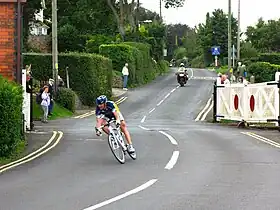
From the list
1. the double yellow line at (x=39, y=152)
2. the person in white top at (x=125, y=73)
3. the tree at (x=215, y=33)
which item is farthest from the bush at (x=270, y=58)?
the double yellow line at (x=39, y=152)

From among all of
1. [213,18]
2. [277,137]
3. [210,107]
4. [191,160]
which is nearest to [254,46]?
[213,18]

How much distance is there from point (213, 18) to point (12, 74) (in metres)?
82.2

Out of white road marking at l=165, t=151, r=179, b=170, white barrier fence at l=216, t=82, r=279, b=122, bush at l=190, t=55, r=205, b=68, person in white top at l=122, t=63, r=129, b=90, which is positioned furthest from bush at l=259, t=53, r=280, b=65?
white road marking at l=165, t=151, r=179, b=170

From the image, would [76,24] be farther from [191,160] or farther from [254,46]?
[191,160]

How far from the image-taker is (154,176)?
13.2m

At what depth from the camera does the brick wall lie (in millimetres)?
20609

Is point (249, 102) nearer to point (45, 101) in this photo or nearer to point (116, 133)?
point (45, 101)

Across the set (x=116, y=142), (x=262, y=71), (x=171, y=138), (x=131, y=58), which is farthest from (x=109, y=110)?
(x=262, y=71)

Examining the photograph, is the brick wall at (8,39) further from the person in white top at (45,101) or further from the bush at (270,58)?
the bush at (270,58)

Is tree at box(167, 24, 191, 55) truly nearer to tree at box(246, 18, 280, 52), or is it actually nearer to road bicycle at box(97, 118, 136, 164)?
tree at box(246, 18, 280, 52)

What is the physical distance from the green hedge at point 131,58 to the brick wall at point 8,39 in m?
32.6

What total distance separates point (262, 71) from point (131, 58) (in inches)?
443

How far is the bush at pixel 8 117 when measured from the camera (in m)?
16.6

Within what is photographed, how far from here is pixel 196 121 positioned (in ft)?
111
